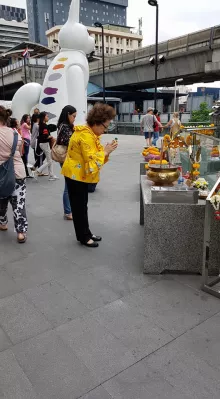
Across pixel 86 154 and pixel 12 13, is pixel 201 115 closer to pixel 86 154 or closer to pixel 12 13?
pixel 86 154

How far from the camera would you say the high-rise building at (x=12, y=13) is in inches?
5915

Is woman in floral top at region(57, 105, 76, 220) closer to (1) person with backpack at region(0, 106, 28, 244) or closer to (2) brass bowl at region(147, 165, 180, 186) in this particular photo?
(1) person with backpack at region(0, 106, 28, 244)

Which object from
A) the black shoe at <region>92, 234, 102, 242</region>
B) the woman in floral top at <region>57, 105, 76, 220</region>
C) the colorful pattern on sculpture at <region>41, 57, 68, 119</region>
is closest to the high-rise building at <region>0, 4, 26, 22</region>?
the colorful pattern on sculpture at <region>41, 57, 68, 119</region>

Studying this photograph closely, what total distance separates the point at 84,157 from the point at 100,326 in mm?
1775

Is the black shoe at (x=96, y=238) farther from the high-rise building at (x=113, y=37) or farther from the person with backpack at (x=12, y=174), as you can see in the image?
the high-rise building at (x=113, y=37)

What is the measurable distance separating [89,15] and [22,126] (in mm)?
140066

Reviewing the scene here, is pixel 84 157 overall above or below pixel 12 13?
below

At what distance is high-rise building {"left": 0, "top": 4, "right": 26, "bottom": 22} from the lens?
150250 millimetres

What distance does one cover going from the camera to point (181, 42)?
78.1 ft

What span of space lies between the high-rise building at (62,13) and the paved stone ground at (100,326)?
133 metres

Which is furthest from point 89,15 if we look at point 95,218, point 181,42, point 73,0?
point 95,218

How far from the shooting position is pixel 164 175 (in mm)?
3672

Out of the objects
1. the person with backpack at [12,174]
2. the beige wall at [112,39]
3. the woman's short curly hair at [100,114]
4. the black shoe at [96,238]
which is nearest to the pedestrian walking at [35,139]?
the person with backpack at [12,174]

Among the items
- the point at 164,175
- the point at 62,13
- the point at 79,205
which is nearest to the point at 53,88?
the point at 79,205
